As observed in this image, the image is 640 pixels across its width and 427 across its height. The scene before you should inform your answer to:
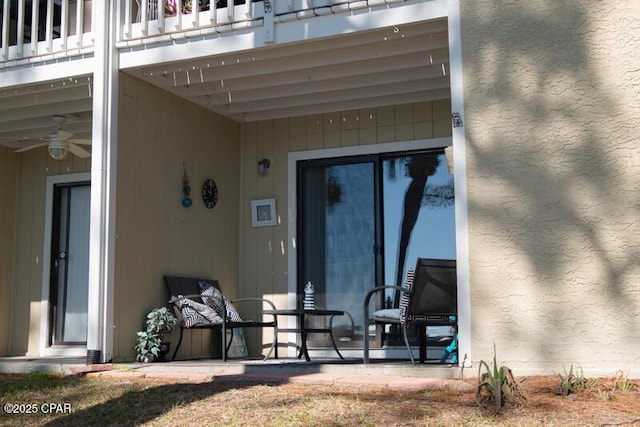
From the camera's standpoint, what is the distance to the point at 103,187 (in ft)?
19.6

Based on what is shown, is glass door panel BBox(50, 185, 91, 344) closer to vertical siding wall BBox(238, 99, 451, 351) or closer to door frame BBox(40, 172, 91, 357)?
door frame BBox(40, 172, 91, 357)

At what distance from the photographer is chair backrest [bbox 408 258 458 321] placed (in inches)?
206

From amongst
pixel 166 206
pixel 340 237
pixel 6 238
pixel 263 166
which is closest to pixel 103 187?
pixel 166 206

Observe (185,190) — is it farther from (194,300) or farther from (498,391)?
(498,391)

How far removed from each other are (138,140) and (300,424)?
11.2ft

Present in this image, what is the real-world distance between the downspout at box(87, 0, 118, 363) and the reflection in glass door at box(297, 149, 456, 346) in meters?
2.03

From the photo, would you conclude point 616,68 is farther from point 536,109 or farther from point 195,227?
point 195,227

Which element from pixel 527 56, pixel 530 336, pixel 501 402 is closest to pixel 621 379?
pixel 530 336

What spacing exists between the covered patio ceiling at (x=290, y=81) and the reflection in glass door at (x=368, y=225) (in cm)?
60

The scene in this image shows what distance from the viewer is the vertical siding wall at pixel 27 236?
26.5ft

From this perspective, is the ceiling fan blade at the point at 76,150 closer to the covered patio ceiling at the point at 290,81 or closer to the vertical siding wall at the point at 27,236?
the covered patio ceiling at the point at 290,81

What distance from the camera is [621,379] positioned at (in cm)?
438

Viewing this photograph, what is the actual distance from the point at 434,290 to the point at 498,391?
1.50 meters

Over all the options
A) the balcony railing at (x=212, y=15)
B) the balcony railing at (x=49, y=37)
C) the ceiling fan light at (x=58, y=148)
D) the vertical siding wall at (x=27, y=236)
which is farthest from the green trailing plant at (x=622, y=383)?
the vertical siding wall at (x=27, y=236)
